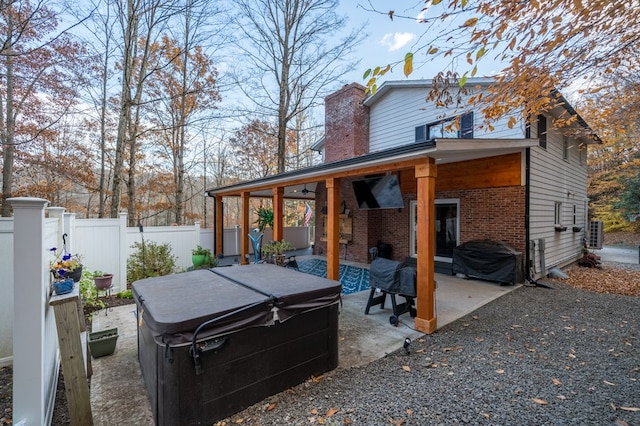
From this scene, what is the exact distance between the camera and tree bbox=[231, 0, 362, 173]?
11953mm

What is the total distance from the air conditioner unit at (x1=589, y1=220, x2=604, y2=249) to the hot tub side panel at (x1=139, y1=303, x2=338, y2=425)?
13.8m

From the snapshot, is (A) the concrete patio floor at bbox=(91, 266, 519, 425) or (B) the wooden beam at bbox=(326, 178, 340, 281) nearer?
(A) the concrete patio floor at bbox=(91, 266, 519, 425)

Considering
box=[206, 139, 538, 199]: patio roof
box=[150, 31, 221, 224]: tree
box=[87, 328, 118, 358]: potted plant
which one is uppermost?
box=[150, 31, 221, 224]: tree

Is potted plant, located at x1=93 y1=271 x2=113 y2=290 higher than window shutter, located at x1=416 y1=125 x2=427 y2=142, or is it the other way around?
window shutter, located at x1=416 y1=125 x2=427 y2=142

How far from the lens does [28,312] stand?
6.08ft

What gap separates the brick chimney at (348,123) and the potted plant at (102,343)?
8499 mm

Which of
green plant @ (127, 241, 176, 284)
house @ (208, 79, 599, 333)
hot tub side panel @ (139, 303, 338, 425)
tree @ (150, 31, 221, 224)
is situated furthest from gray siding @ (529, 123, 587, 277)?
→ tree @ (150, 31, 221, 224)

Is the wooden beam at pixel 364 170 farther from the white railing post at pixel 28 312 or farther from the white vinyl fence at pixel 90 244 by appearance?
the white railing post at pixel 28 312

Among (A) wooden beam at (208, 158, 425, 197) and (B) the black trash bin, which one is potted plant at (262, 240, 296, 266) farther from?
(B) the black trash bin

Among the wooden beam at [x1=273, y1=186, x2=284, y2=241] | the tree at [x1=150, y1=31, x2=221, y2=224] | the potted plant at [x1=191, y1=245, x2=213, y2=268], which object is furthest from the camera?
the tree at [x1=150, y1=31, x2=221, y2=224]

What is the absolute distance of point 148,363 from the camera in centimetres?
265

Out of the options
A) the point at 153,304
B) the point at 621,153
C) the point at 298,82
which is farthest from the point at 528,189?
the point at 621,153

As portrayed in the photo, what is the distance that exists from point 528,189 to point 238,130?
13.9m

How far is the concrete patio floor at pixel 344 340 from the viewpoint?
8.44ft
